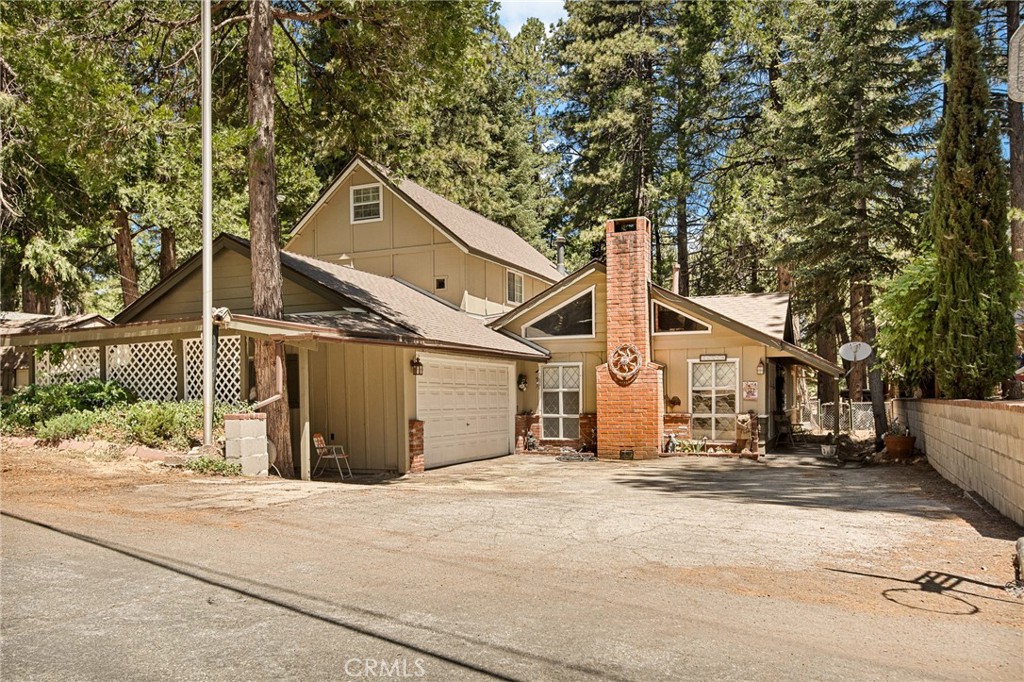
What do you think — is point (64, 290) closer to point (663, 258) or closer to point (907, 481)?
point (907, 481)

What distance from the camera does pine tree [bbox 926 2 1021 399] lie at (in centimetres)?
1130

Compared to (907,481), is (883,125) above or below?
above

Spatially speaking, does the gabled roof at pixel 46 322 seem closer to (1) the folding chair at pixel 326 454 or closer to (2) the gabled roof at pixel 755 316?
(1) the folding chair at pixel 326 454

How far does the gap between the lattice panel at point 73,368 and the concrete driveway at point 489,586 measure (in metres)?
4.65

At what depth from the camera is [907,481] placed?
12.5 metres

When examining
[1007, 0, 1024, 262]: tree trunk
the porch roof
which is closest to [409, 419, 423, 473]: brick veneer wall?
the porch roof

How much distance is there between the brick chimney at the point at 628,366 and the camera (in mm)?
18359

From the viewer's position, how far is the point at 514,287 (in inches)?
1025

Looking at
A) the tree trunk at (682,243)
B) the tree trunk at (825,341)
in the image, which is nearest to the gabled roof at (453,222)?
the tree trunk at (825,341)

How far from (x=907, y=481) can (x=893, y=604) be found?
319 inches

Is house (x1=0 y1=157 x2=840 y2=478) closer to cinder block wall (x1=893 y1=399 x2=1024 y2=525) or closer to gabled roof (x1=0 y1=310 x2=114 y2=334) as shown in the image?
gabled roof (x1=0 y1=310 x2=114 y2=334)

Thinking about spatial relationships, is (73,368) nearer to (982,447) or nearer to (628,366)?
(628,366)

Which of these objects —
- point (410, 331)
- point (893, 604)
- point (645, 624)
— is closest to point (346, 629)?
point (645, 624)

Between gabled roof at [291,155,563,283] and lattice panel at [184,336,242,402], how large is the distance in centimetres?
913
